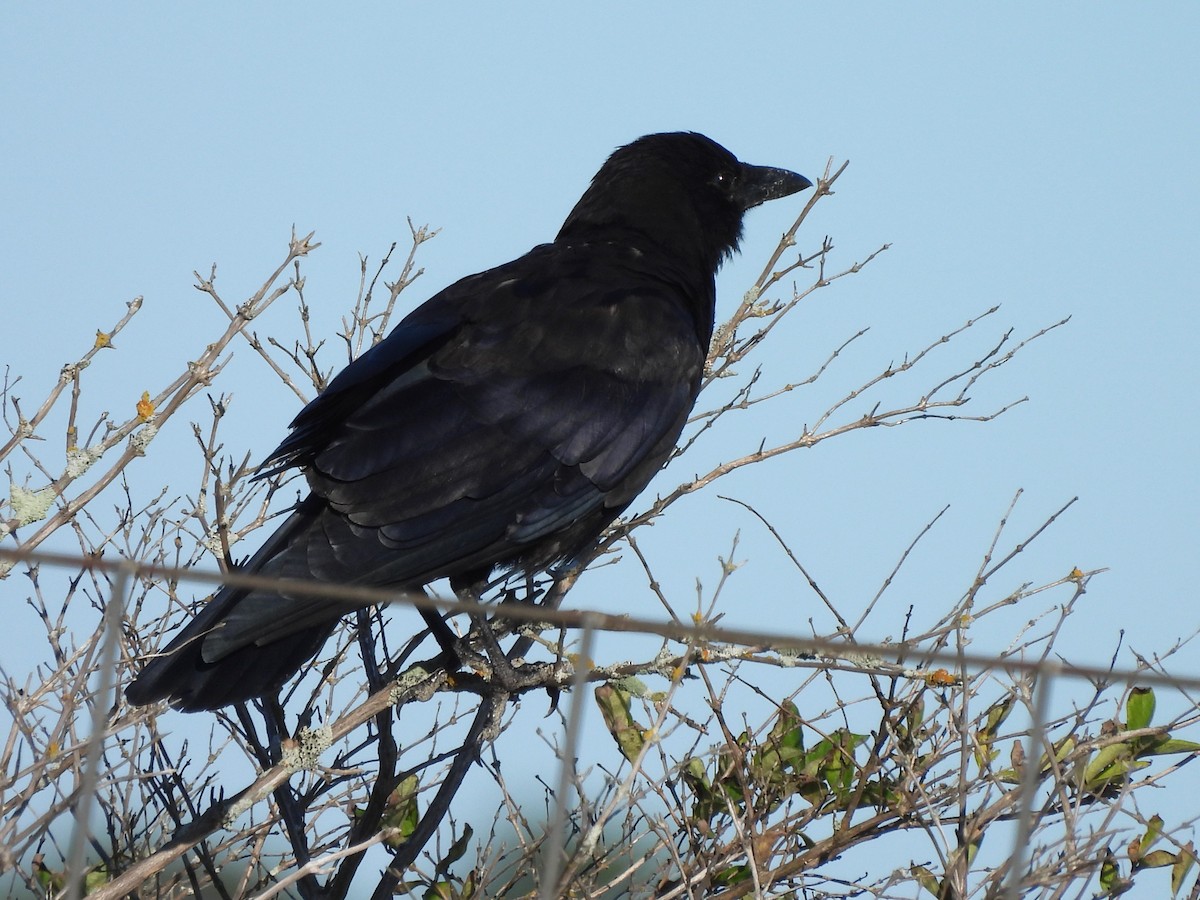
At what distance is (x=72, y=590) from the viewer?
4367mm

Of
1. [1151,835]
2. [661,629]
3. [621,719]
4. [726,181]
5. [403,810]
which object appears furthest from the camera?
[726,181]

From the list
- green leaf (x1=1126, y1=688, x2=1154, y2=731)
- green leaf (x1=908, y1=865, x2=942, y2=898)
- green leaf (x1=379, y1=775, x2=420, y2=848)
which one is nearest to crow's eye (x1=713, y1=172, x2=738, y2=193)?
green leaf (x1=379, y1=775, x2=420, y2=848)

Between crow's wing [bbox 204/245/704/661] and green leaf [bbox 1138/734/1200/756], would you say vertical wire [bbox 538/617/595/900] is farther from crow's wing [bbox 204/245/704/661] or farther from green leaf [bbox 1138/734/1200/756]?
green leaf [bbox 1138/734/1200/756]

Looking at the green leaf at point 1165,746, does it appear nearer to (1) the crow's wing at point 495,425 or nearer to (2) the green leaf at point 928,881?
(2) the green leaf at point 928,881

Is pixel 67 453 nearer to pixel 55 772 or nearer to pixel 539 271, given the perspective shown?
pixel 55 772

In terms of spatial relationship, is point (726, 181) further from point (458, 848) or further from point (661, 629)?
point (661, 629)

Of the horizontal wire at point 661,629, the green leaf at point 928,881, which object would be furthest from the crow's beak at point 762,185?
the horizontal wire at point 661,629

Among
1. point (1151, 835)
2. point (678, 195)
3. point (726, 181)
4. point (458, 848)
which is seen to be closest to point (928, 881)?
point (1151, 835)

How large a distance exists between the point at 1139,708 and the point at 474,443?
92.5 inches

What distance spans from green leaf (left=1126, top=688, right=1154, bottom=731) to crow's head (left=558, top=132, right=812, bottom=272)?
3087 mm

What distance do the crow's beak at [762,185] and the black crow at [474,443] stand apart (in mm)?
827

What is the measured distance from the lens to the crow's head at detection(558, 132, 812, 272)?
250 inches

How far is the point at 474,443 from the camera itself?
16.2ft

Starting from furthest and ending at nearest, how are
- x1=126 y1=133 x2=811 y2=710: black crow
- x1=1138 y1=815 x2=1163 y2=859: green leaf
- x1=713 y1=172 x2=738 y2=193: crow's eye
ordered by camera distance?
1. x1=713 y1=172 x2=738 y2=193: crow's eye
2. x1=126 y1=133 x2=811 y2=710: black crow
3. x1=1138 y1=815 x2=1163 y2=859: green leaf
